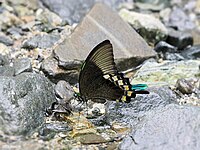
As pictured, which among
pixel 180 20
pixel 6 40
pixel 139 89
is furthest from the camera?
pixel 180 20

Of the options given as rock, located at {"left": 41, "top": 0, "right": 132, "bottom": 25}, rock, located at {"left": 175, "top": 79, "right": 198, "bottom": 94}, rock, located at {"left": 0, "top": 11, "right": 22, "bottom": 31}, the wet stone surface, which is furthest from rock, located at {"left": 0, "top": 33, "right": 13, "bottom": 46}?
rock, located at {"left": 175, "top": 79, "right": 198, "bottom": 94}

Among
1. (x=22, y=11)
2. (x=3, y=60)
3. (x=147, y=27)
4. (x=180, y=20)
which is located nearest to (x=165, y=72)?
(x=147, y=27)

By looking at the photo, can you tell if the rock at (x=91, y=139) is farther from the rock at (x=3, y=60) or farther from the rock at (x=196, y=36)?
the rock at (x=196, y=36)

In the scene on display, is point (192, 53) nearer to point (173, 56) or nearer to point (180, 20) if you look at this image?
point (173, 56)

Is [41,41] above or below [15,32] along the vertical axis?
below

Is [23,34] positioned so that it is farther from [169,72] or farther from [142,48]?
[169,72]

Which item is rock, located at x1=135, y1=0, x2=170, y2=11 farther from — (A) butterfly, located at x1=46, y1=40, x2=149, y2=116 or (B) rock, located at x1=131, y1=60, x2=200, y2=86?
(A) butterfly, located at x1=46, y1=40, x2=149, y2=116

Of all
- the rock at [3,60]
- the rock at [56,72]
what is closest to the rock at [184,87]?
the rock at [56,72]
